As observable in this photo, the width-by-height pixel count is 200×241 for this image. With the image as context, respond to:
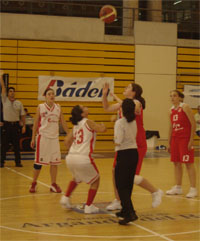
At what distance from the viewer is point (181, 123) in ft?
22.9

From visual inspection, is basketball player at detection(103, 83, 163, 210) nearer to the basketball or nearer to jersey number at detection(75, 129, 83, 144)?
jersey number at detection(75, 129, 83, 144)

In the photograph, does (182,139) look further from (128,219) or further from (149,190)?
(128,219)

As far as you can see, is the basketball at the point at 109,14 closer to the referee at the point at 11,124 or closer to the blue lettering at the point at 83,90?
the referee at the point at 11,124

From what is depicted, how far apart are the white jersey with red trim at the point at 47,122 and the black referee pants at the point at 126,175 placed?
2.33m

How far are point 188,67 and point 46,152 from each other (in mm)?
12216

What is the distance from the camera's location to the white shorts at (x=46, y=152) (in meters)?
7.17

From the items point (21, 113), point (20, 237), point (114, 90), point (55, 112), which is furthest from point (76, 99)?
point (20, 237)

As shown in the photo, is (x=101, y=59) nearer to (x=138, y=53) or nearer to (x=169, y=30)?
(x=138, y=53)

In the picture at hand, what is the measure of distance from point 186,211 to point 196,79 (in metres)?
13.2

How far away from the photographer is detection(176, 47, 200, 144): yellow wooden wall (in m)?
18.2

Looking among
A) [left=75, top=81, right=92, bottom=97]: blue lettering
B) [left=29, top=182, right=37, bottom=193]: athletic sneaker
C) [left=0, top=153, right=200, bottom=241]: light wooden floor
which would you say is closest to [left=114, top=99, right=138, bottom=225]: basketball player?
[left=0, top=153, right=200, bottom=241]: light wooden floor

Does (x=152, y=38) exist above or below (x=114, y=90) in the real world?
above

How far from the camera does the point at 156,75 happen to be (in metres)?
17.9

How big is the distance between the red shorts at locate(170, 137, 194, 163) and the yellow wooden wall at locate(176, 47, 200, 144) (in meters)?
11.1
